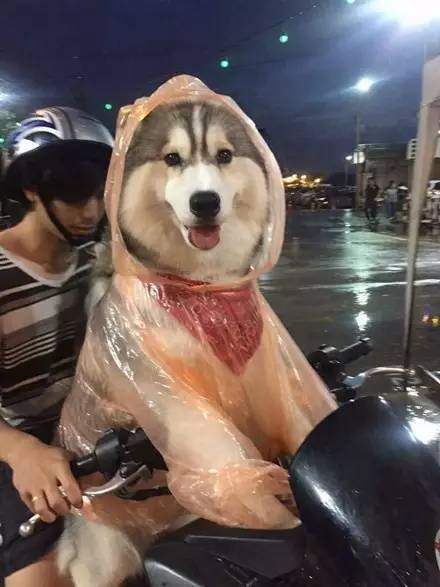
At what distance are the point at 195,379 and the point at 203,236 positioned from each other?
0.36 m

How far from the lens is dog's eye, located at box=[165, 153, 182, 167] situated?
165cm

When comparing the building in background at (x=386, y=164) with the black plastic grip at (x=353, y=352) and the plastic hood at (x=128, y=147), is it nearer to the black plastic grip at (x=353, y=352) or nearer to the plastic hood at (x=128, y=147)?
the black plastic grip at (x=353, y=352)

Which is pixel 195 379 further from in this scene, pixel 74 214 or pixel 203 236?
pixel 74 214

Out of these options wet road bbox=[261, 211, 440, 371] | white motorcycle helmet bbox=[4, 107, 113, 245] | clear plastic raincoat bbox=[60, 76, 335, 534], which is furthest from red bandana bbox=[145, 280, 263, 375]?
wet road bbox=[261, 211, 440, 371]

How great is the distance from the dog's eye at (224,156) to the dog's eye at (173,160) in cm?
10

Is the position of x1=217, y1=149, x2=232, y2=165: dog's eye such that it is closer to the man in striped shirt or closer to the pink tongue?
the pink tongue

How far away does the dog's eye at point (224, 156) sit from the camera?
1.67 meters

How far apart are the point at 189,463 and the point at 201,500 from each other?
0.10 metres

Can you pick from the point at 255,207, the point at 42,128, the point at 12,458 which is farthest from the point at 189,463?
the point at 42,128

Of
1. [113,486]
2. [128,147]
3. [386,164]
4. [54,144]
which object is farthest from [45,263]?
[386,164]

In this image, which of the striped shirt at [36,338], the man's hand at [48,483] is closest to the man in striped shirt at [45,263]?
the striped shirt at [36,338]

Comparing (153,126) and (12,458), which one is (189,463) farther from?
(153,126)

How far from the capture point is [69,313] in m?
2.22

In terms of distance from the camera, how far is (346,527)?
1.21 metres
